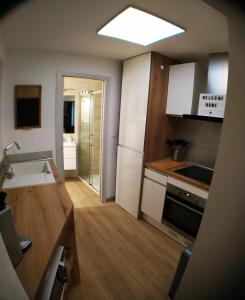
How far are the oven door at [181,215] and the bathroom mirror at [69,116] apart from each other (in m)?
2.60

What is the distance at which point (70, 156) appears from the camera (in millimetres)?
3711

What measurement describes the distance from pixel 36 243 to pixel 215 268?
861mm

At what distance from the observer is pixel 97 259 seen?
190cm

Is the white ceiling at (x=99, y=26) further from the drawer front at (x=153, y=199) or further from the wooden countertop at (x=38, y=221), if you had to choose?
the drawer front at (x=153, y=199)

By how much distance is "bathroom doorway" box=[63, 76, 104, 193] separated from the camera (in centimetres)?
352

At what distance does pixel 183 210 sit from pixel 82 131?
8.53 feet

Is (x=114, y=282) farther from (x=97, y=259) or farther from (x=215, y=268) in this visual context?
(x=215, y=268)

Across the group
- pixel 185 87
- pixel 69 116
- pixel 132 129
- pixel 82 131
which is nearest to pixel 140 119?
pixel 132 129

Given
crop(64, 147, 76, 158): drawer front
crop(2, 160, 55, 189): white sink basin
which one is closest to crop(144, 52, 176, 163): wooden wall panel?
crop(2, 160, 55, 189): white sink basin

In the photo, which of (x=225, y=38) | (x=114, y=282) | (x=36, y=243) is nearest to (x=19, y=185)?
(x=36, y=243)

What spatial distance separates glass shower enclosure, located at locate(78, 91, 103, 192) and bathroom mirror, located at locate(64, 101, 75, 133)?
7.0 inches

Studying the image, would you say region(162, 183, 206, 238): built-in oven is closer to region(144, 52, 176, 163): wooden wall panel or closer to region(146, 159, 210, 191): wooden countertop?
region(146, 159, 210, 191): wooden countertop

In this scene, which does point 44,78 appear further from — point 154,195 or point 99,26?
point 154,195

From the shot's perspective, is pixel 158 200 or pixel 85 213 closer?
pixel 158 200
